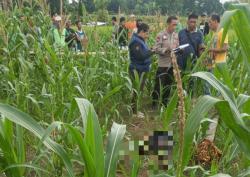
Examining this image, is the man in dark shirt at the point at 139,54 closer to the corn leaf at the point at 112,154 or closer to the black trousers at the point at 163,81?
the black trousers at the point at 163,81

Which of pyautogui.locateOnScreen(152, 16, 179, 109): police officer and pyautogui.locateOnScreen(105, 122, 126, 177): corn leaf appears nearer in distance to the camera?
pyautogui.locateOnScreen(105, 122, 126, 177): corn leaf

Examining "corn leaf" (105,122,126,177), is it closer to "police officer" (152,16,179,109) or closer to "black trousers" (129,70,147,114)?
"black trousers" (129,70,147,114)

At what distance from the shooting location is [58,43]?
4305 mm

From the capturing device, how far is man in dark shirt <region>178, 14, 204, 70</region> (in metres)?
5.48

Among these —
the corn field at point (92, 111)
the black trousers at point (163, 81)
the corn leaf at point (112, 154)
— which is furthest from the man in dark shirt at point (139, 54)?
the corn leaf at point (112, 154)

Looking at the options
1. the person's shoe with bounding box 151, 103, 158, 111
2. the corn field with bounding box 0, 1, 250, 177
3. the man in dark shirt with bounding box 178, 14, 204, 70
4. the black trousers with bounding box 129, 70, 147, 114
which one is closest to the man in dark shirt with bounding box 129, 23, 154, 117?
the black trousers with bounding box 129, 70, 147, 114

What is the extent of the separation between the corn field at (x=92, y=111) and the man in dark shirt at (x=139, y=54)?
0.13 m

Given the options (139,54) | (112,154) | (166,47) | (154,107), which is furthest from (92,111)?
(154,107)

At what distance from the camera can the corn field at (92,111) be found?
1.60 meters

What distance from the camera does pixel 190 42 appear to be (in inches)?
219

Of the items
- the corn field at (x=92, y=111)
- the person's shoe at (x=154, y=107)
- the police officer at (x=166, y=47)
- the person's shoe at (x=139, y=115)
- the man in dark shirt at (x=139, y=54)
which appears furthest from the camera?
the person's shoe at (x=154, y=107)

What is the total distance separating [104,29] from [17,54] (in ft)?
12.5

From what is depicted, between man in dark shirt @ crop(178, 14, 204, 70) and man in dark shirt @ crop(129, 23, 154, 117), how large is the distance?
0.49 m

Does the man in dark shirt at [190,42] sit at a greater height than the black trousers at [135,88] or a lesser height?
greater
